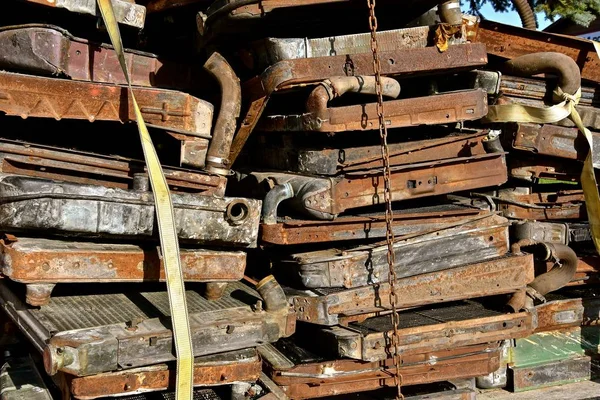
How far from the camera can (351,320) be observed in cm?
329

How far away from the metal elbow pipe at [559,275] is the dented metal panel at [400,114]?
901 millimetres

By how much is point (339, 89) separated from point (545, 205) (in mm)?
1589

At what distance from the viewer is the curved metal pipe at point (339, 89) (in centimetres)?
320

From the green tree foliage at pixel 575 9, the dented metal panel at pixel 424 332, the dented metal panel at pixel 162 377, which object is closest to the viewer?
the dented metal panel at pixel 162 377

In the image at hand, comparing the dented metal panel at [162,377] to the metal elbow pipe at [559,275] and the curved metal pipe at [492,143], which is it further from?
the metal elbow pipe at [559,275]

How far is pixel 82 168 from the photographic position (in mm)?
3094

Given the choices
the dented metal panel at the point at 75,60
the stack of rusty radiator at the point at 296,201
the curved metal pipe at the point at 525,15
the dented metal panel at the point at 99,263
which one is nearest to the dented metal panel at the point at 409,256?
the stack of rusty radiator at the point at 296,201

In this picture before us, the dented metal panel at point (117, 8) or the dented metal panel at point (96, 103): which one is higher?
the dented metal panel at point (117, 8)

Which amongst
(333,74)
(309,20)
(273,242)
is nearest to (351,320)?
(273,242)

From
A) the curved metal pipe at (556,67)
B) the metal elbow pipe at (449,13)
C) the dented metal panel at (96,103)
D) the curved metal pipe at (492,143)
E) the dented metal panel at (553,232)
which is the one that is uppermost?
the metal elbow pipe at (449,13)

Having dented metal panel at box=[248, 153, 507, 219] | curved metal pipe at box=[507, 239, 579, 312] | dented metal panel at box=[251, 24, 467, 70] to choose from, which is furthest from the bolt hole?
curved metal pipe at box=[507, 239, 579, 312]

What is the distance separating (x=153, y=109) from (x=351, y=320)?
1331mm

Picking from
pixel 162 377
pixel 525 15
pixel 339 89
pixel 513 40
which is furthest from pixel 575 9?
pixel 162 377

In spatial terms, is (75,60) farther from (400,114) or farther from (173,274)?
(400,114)
